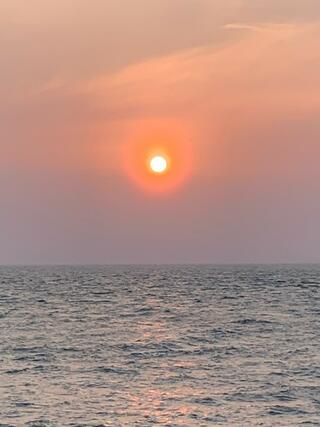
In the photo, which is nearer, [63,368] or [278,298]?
[63,368]

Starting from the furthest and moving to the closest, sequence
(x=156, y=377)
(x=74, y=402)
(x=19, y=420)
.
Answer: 1. (x=156, y=377)
2. (x=74, y=402)
3. (x=19, y=420)

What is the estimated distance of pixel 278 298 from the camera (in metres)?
85.3

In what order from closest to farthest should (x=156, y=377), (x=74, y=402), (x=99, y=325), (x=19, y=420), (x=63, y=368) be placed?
(x=19, y=420)
(x=74, y=402)
(x=156, y=377)
(x=63, y=368)
(x=99, y=325)

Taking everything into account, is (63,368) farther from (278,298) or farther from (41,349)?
(278,298)

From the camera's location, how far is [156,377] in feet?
109

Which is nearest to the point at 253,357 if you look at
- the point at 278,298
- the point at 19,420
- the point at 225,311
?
the point at 19,420

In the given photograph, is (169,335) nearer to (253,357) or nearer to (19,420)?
(253,357)

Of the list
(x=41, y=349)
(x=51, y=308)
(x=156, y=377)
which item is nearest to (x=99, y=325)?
(x=41, y=349)

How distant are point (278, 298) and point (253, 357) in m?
47.3

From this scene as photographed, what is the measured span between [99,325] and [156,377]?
882 inches

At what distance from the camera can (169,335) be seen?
48.9 meters

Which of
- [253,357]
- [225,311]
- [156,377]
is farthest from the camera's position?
[225,311]

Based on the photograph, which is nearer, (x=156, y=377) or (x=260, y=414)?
(x=260, y=414)

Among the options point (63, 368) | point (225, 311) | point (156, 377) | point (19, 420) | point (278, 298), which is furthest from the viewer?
point (278, 298)
